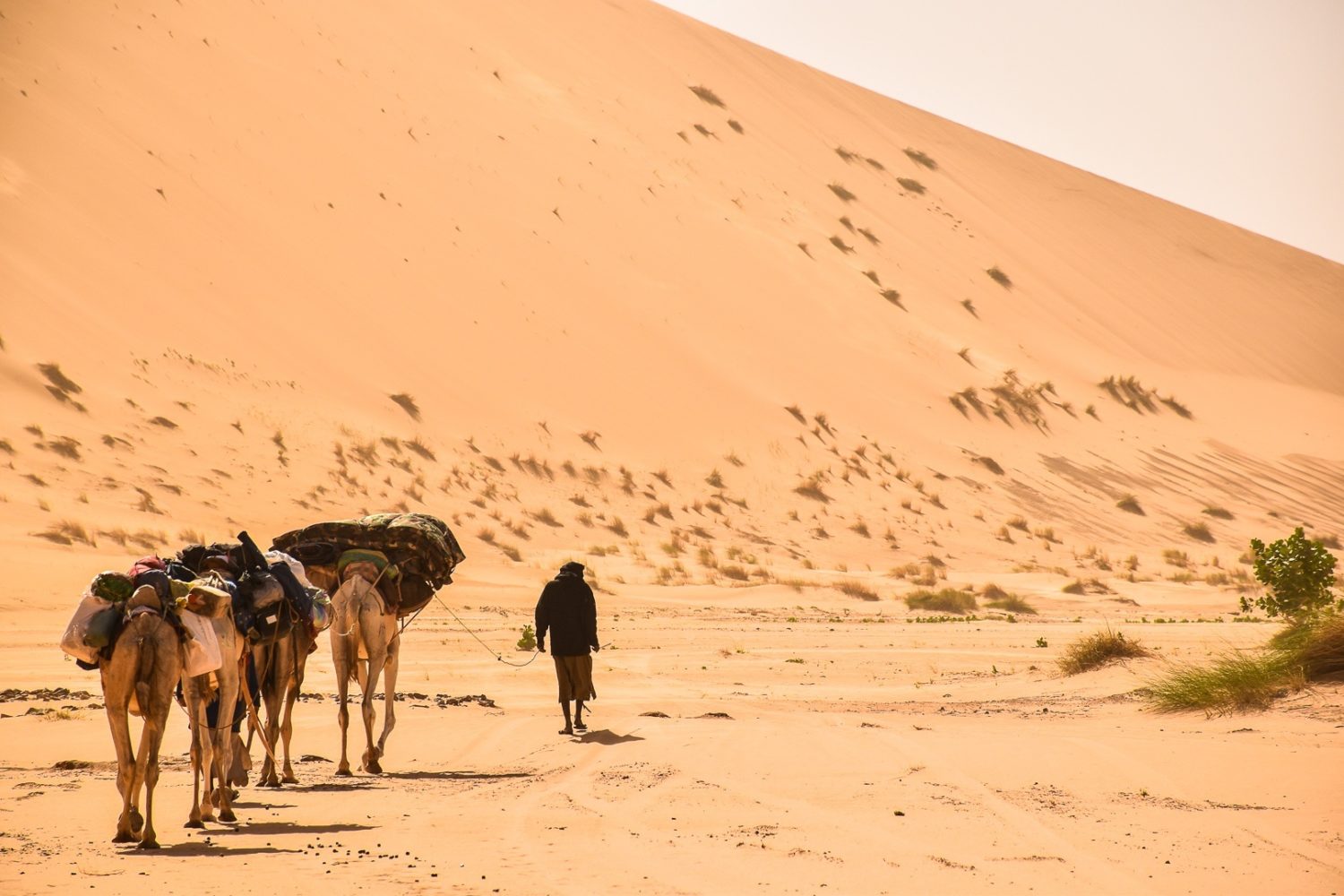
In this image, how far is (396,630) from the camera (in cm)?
1308

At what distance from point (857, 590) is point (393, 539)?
58.9ft

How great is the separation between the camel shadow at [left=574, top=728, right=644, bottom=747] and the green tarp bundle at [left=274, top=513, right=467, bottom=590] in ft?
6.51

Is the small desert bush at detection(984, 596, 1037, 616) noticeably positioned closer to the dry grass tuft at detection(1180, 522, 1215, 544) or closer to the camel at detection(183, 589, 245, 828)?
the dry grass tuft at detection(1180, 522, 1215, 544)

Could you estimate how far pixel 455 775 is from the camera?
469 inches

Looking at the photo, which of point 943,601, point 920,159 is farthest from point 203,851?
point 920,159

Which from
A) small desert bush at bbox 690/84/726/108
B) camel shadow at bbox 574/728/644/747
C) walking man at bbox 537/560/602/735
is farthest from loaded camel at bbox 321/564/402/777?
small desert bush at bbox 690/84/726/108

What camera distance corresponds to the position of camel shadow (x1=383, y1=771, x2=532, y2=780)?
11.7 m

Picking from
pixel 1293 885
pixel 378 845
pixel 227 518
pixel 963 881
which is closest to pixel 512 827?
pixel 378 845

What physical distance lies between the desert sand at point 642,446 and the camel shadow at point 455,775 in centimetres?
7

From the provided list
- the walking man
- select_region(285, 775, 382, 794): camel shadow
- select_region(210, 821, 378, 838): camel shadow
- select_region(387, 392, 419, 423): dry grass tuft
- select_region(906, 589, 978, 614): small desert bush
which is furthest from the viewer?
select_region(387, 392, 419, 423): dry grass tuft

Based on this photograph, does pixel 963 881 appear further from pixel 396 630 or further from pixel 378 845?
pixel 396 630

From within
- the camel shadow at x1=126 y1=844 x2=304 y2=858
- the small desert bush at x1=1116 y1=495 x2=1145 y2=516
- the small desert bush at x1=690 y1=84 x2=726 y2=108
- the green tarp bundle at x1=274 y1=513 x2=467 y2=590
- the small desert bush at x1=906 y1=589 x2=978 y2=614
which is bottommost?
the small desert bush at x1=906 y1=589 x2=978 y2=614

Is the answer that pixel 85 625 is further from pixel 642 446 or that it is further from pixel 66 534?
pixel 642 446

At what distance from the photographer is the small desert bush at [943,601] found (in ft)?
93.0
